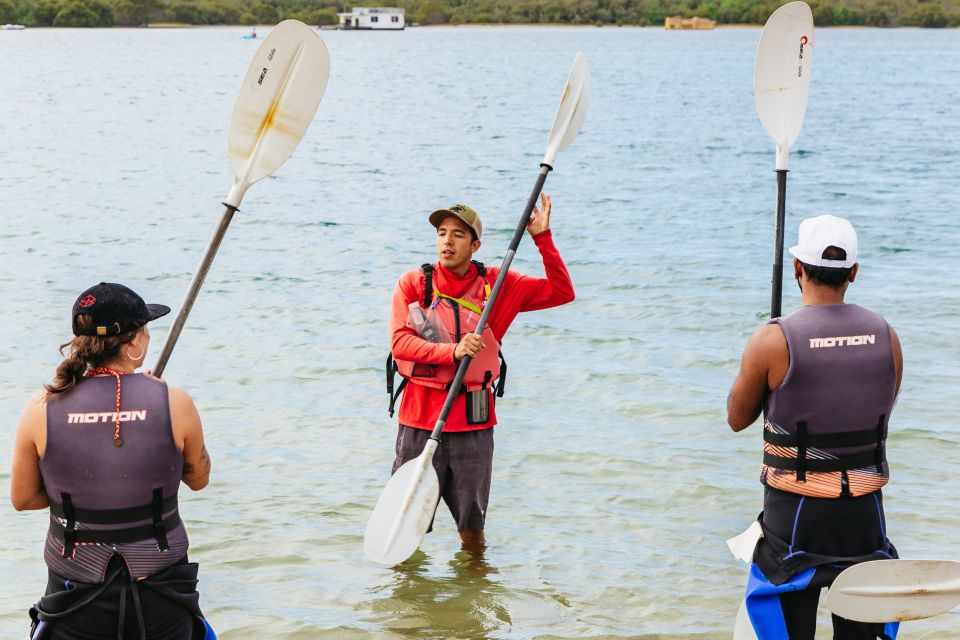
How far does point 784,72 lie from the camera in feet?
17.8

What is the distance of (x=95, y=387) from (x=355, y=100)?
Answer: 4628cm

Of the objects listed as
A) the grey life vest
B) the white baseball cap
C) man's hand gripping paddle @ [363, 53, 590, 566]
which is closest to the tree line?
man's hand gripping paddle @ [363, 53, 590, 566]

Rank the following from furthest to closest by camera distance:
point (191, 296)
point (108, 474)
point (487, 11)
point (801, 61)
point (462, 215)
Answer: point (487, 11), point (801, 61), point (462, 215), point (191, 296), point (108, 474)

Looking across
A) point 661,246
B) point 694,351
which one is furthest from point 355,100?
point 694,351

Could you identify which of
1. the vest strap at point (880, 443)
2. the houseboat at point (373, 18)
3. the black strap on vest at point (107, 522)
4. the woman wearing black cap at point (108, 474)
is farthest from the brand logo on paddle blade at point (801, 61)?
the houseboat at point (373, 18)

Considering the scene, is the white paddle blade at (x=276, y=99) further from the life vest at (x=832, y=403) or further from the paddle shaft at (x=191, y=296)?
the life vest at (x=832, y=403)

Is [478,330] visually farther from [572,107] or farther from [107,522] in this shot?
[107,522]

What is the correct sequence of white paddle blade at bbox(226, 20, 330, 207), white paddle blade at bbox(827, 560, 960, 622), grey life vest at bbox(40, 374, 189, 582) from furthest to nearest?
white paddle blade at bbox(226, 20, 330, 207), white paddle blade at bbox(827, 560, 960, 622), grey life vest at bbox(40, 374, 189, 582)

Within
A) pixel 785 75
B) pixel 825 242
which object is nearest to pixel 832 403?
pixel 825 242

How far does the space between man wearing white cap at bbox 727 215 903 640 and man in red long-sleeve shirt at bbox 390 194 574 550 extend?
150 cm

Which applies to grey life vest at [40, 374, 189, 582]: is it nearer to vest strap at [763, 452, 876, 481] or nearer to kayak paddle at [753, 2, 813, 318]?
vest strap at [763, 452, 876, 481]

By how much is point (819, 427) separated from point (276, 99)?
2.57 m

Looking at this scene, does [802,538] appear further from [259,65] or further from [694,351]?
[694,351]

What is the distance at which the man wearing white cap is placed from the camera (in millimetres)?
3834
